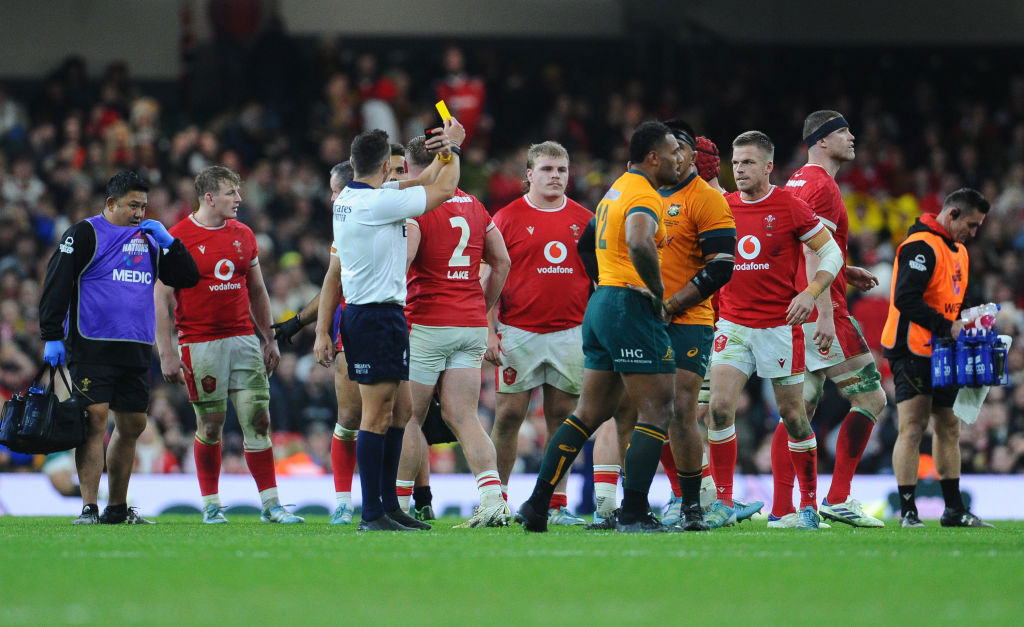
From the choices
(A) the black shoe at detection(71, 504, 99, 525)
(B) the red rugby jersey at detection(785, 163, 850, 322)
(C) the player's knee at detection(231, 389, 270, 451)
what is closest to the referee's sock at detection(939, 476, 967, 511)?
(B) the red rugby jersey at detection(785, 163, 850, 322)

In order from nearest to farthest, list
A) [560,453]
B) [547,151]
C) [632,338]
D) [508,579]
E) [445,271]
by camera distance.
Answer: [508,579] → [632,338] → [560,453] → [445,271] → [547,151]

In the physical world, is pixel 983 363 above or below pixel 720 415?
above

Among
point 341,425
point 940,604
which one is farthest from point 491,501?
point 940,604

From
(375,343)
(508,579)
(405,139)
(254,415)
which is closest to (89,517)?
(254,415)

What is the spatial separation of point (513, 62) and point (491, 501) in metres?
14.9

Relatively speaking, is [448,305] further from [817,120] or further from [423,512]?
[817,120]

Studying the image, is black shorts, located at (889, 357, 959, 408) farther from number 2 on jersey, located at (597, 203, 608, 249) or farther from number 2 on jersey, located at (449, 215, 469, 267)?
number 2 on jersey, located at (449, 215, 469, 267)

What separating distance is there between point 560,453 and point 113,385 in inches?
136

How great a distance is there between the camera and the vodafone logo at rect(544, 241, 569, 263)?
9648 mm

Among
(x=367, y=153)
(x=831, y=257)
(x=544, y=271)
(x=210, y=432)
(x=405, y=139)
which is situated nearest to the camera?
(x=367, y=153)

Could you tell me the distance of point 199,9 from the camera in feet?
71.1

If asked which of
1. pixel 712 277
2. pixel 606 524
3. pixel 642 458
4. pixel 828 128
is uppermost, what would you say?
pixel 828 128

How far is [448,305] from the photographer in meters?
8.99

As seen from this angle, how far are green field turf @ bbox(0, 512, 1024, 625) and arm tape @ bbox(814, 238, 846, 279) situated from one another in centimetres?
169
